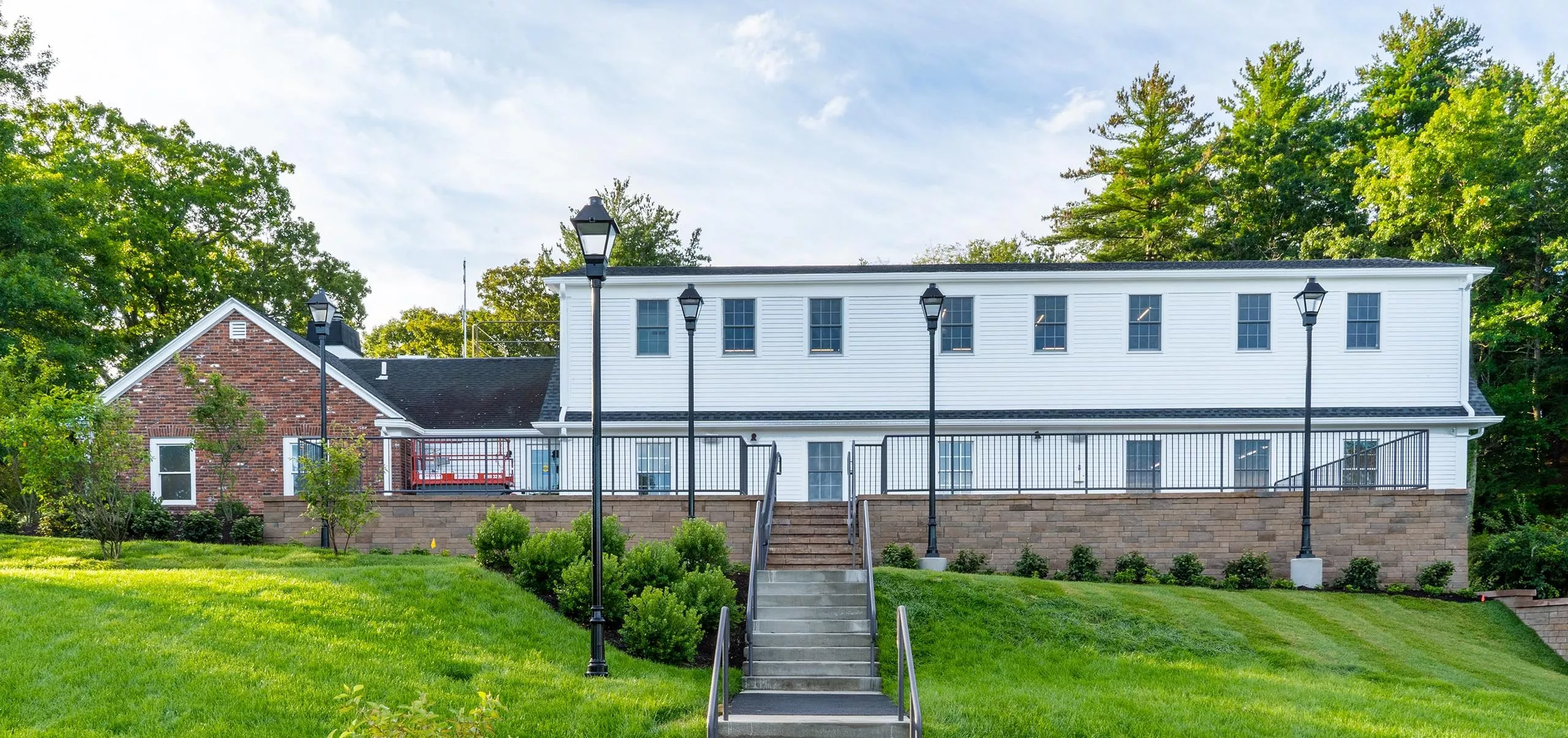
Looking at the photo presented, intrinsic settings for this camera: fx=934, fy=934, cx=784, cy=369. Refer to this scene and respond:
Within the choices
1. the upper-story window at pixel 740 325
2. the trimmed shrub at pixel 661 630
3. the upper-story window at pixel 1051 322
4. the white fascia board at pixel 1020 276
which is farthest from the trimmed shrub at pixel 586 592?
the upper-story window at pixel 1051 322

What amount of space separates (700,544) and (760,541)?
165 centimetres

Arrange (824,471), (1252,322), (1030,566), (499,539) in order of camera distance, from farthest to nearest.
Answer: (1252,322)
(824,471)
(1030,566)
(499,539)

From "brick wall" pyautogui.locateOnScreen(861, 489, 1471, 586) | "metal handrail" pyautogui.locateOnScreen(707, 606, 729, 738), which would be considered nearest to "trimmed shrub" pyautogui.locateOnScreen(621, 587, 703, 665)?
"metal handrail" pyautogui.locateOnScreen(707, 606, 729, 738)

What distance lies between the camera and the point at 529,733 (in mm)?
7797

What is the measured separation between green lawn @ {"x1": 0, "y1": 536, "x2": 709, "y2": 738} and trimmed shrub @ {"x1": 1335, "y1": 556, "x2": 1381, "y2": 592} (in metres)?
12.1

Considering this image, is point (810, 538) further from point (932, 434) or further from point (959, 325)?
point (959, 325)

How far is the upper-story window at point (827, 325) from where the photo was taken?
66.9ft

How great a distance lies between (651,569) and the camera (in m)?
12.1

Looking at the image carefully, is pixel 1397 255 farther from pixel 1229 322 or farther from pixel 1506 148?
pixel 1229 322

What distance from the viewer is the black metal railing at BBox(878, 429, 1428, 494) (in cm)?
1862

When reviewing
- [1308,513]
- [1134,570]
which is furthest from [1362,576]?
[1134,570]

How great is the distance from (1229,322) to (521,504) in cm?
1508

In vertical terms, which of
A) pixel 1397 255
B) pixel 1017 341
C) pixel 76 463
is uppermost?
pixel 1397 255

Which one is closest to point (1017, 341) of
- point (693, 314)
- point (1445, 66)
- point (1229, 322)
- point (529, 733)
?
point (1229, 322)
